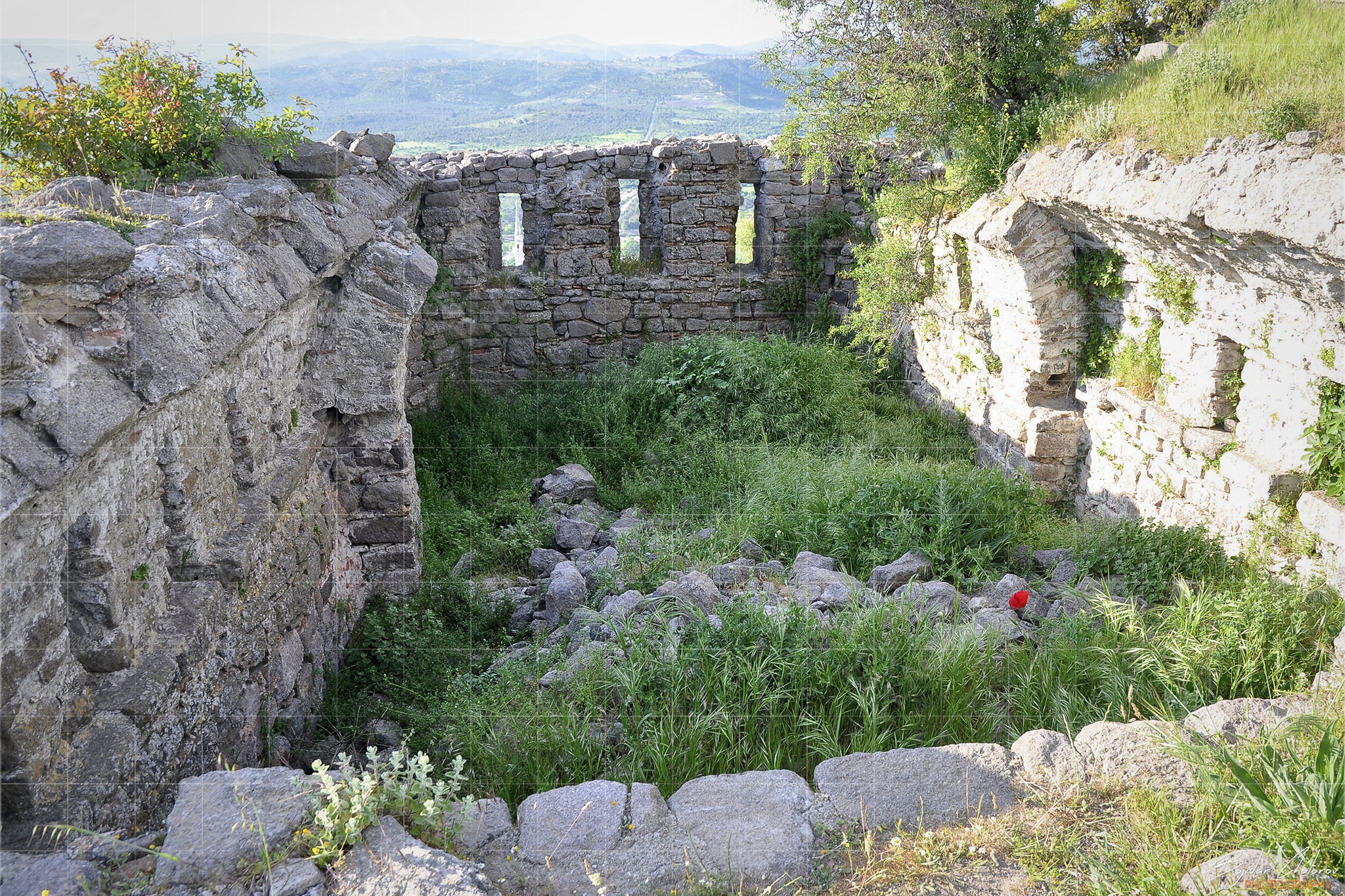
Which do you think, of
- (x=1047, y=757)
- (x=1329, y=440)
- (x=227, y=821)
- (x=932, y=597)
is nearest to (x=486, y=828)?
(x=227, y=821)

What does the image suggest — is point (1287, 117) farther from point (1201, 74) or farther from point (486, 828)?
point (486, 828)

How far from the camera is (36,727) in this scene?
2.27 metres

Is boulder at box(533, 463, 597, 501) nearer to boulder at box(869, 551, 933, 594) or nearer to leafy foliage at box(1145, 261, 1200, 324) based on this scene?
boulder at box(869, 551, 933, 594)

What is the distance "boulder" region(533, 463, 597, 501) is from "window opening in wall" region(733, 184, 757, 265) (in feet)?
13.6

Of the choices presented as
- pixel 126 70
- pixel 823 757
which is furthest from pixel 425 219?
pixel 823 757

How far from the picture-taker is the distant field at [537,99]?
11531mm

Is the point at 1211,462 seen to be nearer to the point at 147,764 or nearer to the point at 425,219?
the point at 147,764

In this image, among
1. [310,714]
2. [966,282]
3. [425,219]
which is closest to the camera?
[310,714]

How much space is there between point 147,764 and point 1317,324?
5.18m

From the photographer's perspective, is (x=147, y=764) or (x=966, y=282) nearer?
(x=147, y=764)

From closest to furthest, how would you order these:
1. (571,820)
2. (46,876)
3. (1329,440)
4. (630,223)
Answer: (46,876)
(571,820)
(1329,440)
(630,223)

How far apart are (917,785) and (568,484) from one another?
15.9 ft

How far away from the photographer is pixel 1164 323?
5.63 meters

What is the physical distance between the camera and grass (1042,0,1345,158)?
4449mm
